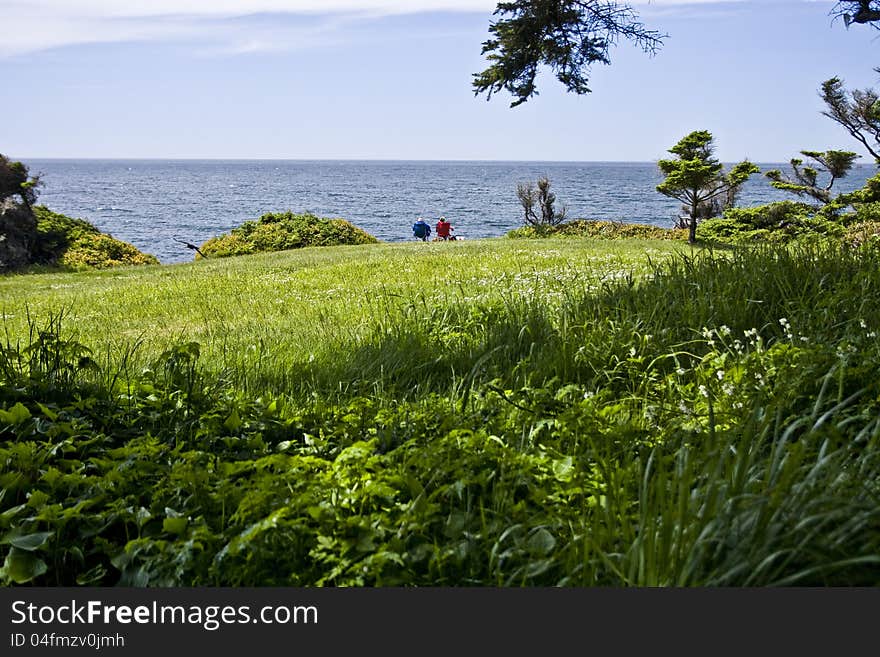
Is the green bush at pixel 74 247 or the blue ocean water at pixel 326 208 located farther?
the blue ocean water at pixel 326 208

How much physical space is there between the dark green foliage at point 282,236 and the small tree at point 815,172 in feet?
45.4

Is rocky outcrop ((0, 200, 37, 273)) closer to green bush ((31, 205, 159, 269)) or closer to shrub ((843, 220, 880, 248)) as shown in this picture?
green bush ((31, 205, 159, 269))

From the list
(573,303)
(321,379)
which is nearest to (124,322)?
(321,379)

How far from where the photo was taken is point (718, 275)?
5555 mm

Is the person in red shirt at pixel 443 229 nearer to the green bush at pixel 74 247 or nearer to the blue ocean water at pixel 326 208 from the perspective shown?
the green bush at pixel 74 247

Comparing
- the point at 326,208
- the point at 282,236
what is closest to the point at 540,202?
the point at 282,236

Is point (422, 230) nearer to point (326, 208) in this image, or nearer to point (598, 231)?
point (598, 231)

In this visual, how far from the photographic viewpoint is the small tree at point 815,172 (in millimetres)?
23250

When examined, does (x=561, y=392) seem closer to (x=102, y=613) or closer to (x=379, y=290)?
(x=102, y=613)

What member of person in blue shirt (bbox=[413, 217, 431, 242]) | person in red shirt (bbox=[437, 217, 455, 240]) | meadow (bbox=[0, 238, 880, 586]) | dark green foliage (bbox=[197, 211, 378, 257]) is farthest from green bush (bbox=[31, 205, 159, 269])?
meadow (bbox=[0, 238, 880, 586])

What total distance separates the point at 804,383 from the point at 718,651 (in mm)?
1938

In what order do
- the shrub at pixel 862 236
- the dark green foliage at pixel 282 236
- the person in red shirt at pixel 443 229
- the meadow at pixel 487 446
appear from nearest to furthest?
the meadow at pixel 487 446 < the shrub at pixel 862 236 < the dark green foliage at pixel 282 236 < the person in red shirt at pixel 443 229

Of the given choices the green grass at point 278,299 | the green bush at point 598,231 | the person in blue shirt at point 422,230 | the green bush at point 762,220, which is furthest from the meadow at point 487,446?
the person in blue shirt at point 422,230

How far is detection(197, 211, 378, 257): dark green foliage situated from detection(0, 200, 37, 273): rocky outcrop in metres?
5.29
